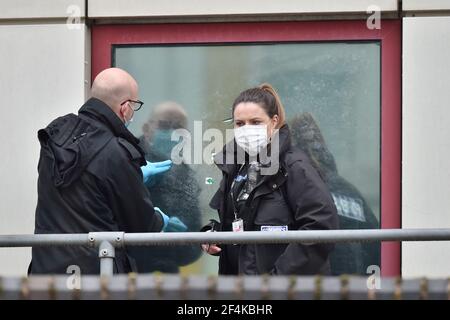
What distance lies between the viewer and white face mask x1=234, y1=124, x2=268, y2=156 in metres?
5.14

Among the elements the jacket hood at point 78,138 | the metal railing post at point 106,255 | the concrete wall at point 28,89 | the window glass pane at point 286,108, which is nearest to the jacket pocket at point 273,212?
the jacket hood at point 78,138

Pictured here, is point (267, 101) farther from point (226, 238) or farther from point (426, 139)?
point (426, 139)

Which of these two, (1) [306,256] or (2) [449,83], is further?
(2) [449,83]

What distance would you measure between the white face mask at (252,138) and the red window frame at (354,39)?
3.72 feet

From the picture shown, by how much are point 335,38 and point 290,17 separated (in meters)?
0.28

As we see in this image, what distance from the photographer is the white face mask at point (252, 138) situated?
514 centimetres

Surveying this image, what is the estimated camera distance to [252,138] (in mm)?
5152

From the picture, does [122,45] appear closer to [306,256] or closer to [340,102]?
[340,102]

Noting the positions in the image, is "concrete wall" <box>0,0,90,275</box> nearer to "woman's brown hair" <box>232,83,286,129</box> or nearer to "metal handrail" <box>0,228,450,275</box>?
"woman's brown hair" <box>232,83,286,129</box>

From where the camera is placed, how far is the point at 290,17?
617 cm

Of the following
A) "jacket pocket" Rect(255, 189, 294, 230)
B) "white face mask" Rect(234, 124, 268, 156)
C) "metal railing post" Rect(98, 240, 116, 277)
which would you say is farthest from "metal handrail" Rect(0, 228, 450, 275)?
"white face mask" Rect(234, 124, 268, 156)
